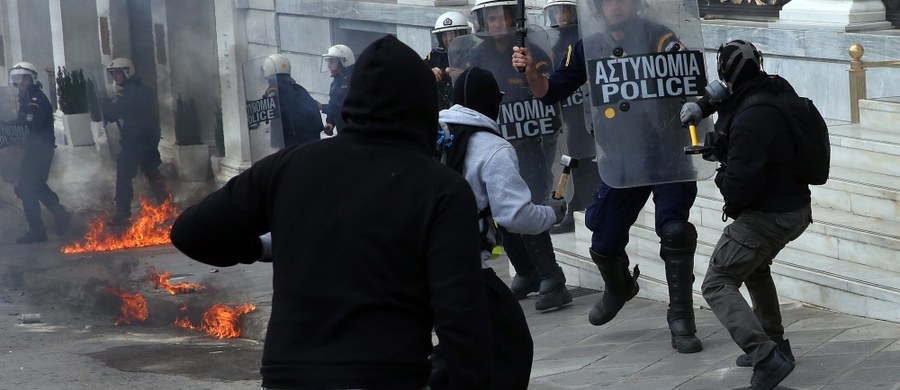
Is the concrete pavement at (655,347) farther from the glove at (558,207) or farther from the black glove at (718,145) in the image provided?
the glove at (558,207)

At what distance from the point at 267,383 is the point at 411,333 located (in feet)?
1.13

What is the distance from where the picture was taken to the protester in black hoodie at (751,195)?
5367mm

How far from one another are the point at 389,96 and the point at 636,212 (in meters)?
3.54

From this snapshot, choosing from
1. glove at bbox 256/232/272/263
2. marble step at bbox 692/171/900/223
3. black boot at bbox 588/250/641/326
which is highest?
glove at bbox 256/232/272/263

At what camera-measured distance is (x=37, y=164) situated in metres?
14.3

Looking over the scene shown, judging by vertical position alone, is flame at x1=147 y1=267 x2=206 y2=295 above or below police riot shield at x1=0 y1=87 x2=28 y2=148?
below

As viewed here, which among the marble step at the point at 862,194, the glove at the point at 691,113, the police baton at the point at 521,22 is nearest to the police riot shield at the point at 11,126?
the police baton at the point at 521,22

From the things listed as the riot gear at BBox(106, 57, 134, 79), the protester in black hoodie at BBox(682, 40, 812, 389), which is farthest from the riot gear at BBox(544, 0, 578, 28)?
the riot gear at BBox(106, 57, 134, 79)

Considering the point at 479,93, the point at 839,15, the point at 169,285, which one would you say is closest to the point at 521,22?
the point at 479,93

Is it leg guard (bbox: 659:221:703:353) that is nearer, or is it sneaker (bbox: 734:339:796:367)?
sneaker (bbox: 734:339:796:367)

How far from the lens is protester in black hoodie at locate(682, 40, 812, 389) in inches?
211

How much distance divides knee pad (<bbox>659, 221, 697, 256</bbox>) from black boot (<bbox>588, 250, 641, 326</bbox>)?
307 millimetres

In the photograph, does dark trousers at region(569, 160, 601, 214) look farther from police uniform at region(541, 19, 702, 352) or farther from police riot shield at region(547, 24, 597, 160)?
police uniform at region(541, 19, 702, 352)

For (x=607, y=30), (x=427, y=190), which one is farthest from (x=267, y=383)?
(x=607, y=30)
